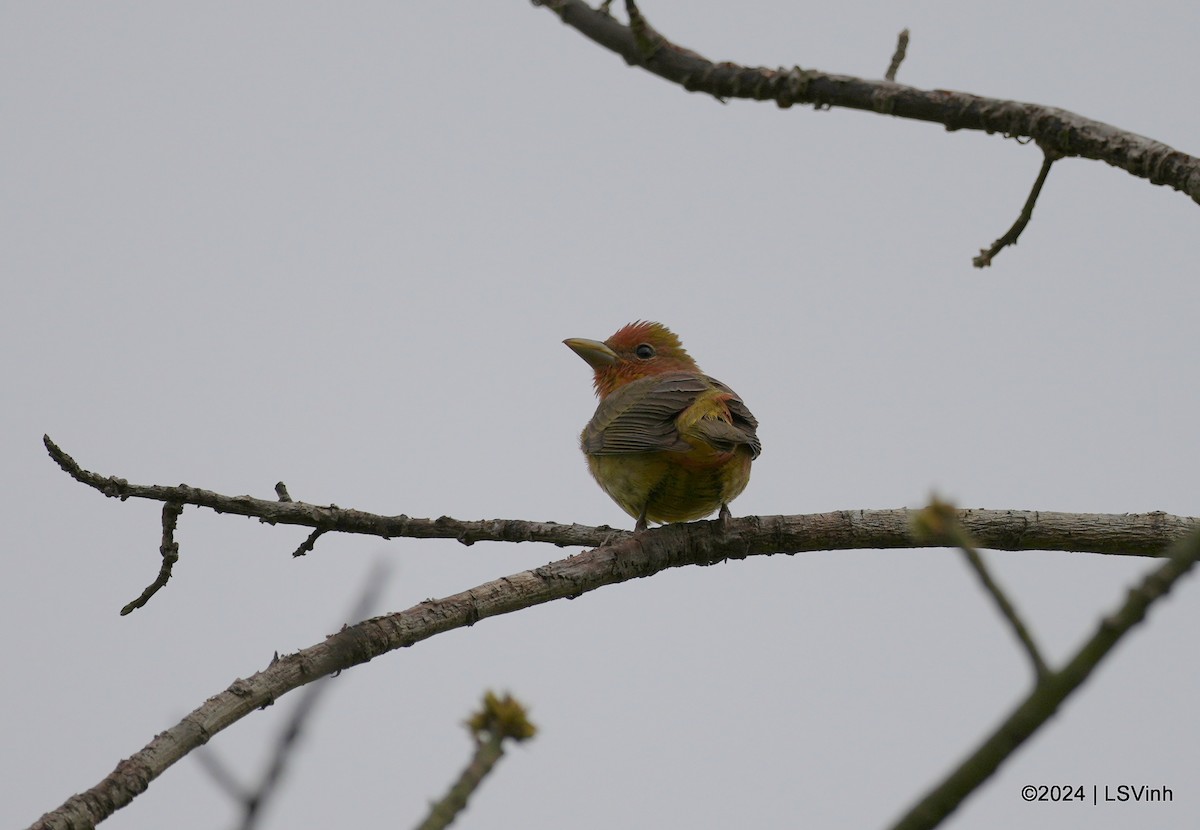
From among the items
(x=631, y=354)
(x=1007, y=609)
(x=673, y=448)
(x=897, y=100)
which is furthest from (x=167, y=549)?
(x=631, y=354)

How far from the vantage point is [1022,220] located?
3486 mm

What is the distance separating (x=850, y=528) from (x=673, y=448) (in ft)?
3.86

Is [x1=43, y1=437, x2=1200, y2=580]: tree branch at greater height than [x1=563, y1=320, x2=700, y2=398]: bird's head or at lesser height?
lesser

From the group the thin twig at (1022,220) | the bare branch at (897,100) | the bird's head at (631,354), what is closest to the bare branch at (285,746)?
the bare branch at (897,100)

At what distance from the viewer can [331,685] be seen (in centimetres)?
147

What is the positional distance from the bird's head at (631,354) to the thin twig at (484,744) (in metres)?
5.86

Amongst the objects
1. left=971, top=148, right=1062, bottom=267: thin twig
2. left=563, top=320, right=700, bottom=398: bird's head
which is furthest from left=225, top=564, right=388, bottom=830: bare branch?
left=563, top=320, right=700, bottom=398: bird's head

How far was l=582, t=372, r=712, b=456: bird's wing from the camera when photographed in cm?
578

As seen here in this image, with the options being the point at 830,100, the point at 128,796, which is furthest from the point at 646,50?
the point at 128,796

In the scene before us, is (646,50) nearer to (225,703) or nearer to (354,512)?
(225,703)

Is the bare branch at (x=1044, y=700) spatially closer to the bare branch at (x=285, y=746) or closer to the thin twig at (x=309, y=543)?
the bare branch at (x=285, y=746)

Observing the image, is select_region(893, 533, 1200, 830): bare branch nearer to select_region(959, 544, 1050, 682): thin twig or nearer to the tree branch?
select_region(959, 544, 1050, 682): thin twig

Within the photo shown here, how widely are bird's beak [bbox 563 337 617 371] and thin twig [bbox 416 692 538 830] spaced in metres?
5.99

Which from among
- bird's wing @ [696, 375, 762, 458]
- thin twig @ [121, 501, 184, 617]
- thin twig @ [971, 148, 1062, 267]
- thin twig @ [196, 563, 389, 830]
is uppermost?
bird's wing @ [696, 375, 762, 458]
